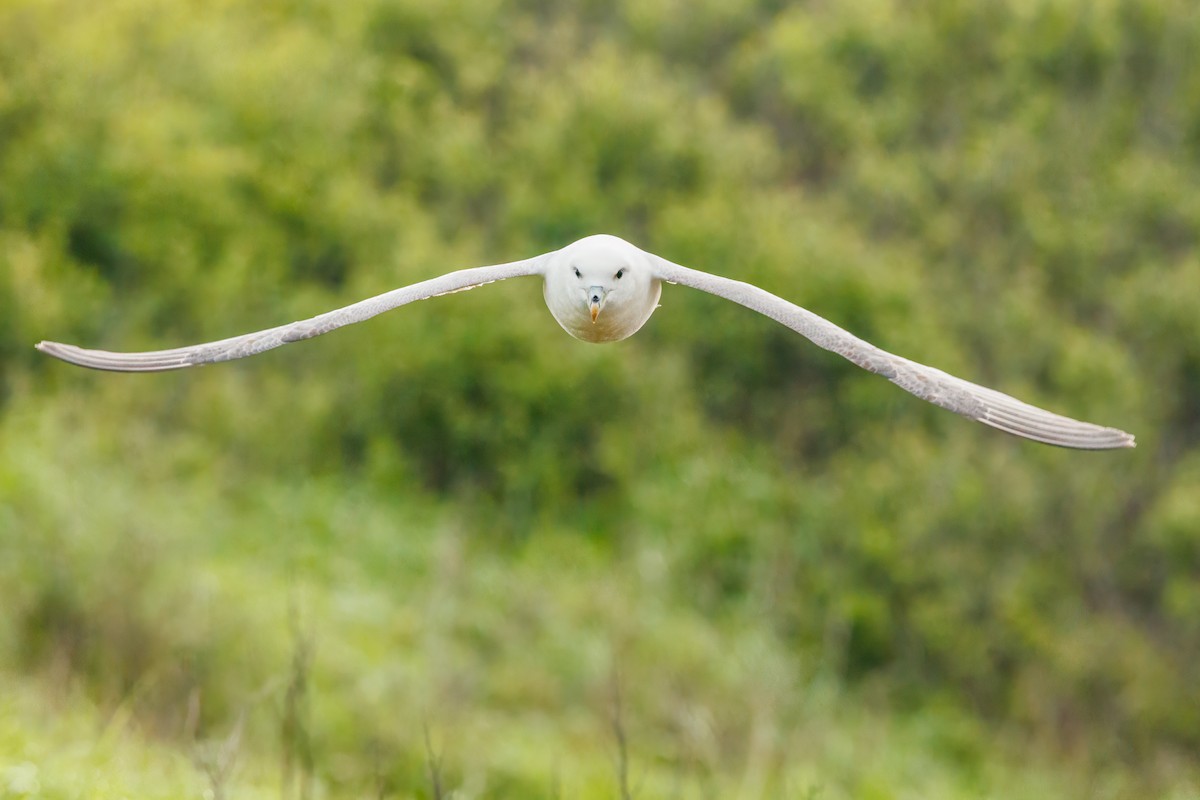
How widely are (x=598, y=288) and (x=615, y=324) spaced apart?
23 cm

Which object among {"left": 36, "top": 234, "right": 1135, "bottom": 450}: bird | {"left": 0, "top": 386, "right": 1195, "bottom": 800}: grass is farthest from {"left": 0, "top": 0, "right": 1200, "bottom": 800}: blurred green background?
{"left": 36, "top": 234, "right": 1135, "bottom": 450}: bird

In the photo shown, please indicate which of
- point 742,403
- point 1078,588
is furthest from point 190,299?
point 1078,588

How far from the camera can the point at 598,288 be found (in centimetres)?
589

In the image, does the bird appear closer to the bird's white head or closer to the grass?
the bird's white head

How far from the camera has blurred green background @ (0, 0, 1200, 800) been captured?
46.3 feet

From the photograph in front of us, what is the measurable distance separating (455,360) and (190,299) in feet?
12.9

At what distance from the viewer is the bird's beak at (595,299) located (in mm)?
5848

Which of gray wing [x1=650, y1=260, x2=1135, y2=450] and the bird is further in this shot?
the bird

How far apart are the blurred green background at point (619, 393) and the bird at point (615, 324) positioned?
213 inches

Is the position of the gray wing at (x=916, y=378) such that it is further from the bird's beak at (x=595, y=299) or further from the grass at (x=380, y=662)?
the grass at (x=380, y=662)

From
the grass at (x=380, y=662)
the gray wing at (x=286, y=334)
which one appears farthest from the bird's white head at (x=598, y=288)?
the grass at (x=380, y=662)

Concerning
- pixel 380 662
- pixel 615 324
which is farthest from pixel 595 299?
pixel 380 662

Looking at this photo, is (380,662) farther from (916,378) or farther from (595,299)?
(916,378)

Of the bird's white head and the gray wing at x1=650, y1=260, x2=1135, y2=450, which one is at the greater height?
the bird's white head
